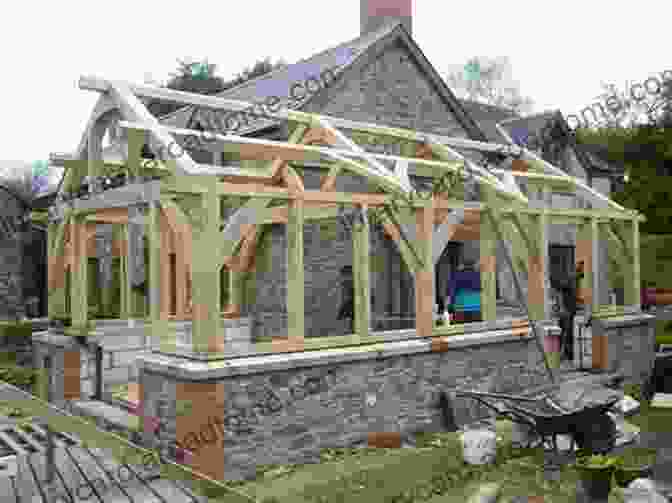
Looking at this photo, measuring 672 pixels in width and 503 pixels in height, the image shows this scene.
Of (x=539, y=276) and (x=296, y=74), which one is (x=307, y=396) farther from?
(x=296, y=74)

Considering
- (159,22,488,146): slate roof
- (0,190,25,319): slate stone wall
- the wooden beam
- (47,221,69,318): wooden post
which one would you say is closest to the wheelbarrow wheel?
the wooden beam

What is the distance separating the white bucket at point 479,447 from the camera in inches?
302

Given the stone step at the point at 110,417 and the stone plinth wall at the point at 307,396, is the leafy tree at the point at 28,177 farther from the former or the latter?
the stone plinth wall at the point at 307,396

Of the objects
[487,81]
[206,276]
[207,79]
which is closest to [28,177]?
[207,79]

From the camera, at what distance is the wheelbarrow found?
7.32m

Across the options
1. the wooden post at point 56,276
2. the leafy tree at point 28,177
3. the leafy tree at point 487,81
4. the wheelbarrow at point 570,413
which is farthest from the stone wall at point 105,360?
the leafy tree at point 487,81

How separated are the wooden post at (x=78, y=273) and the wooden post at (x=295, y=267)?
144 inches

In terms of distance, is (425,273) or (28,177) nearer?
(425,273)

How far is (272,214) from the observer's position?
34.6 feet

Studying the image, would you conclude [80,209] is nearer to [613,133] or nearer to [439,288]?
[439,288]

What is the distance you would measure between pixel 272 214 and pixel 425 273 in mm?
2489

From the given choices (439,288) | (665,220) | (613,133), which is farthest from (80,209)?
(613,133)

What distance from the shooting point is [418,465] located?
773cm

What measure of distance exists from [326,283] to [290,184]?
467cm
